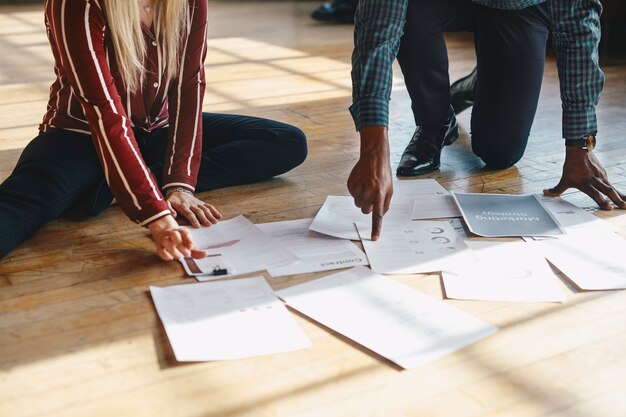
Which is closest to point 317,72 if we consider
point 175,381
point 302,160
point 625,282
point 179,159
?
point 302,160

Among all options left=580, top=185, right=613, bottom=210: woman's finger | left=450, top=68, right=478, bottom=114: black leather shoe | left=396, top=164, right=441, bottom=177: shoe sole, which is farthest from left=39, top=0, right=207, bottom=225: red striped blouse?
left=450, top=68, right=478, bottom=114: black leather shoe

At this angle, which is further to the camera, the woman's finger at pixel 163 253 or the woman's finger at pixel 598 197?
the woman's finger at pixel 598 197

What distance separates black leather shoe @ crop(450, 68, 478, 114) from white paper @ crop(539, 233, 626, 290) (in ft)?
3.40

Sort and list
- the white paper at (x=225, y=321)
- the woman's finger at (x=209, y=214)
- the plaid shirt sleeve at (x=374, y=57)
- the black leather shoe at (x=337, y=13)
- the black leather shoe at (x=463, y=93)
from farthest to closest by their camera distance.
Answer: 1. the black leather shoe at (x=337, y=13)
2. the black leather shoe at (x=463, y=93)
3. the woman's finger at (x=209, y=214)
4. the plaid shirt sleeve at (x=374, y=57)
5. the white paper at (x=225, y=321)

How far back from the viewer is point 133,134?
1.82m

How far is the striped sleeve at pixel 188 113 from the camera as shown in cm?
200

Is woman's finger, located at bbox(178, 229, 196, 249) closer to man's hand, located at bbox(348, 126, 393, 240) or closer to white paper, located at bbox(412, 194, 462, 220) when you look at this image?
man's hand, located at bbox(348, 126, 393, 240)

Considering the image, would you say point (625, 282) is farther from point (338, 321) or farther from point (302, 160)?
point (302, 160)

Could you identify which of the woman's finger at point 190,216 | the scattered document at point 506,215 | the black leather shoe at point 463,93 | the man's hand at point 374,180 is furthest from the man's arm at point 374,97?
the black leather shoe at point 463,93

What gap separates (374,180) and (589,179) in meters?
0.66

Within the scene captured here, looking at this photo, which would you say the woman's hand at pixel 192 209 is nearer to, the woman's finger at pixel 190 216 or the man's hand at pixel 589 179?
the woman's finger at pixel 190 216

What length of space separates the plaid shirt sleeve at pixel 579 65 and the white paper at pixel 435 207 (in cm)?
34

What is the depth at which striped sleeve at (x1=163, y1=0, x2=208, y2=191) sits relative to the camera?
200cm

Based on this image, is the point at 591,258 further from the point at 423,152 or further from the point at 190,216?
the point at 190,216
